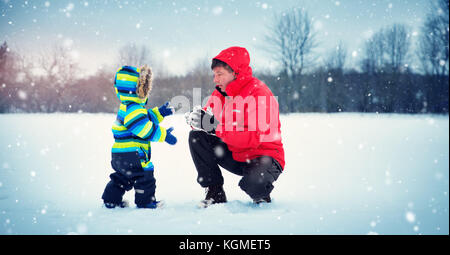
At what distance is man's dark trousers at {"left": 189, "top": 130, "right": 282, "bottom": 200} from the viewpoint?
92.1 inches

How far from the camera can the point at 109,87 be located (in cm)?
2094

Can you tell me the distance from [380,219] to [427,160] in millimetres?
3659

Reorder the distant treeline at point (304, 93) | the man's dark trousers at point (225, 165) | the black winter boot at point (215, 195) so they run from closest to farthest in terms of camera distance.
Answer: the man's dark trousers at point (225, 165), the black winter boot at point (215, 195), the distant treeline at point (304, 93)

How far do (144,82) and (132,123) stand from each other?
0.40 meters

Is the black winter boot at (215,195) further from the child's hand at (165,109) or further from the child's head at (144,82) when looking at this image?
the child's head at (144,82)

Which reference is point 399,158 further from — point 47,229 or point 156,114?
point 47,229

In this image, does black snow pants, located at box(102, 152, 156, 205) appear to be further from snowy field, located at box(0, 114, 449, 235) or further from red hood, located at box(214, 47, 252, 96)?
red hood, located at box(214, 47, 252, 96)

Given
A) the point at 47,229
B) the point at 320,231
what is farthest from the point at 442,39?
the point at 47,229

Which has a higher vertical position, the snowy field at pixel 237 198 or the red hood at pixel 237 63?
the red hood at pixel 237 63

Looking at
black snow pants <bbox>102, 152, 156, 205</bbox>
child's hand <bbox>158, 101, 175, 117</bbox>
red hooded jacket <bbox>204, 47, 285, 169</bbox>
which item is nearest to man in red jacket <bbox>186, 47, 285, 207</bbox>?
red hooded jacket <bbox>204, 47, 285, 169</bbox>

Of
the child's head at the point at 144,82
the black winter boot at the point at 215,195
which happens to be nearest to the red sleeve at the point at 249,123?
the black winter boot at the point at 215,195

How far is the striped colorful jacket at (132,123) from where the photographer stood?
2238 mm

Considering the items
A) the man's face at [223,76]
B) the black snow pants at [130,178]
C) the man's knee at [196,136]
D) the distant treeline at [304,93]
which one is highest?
the distant treeline at [304,93]

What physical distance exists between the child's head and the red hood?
643 millimetres
